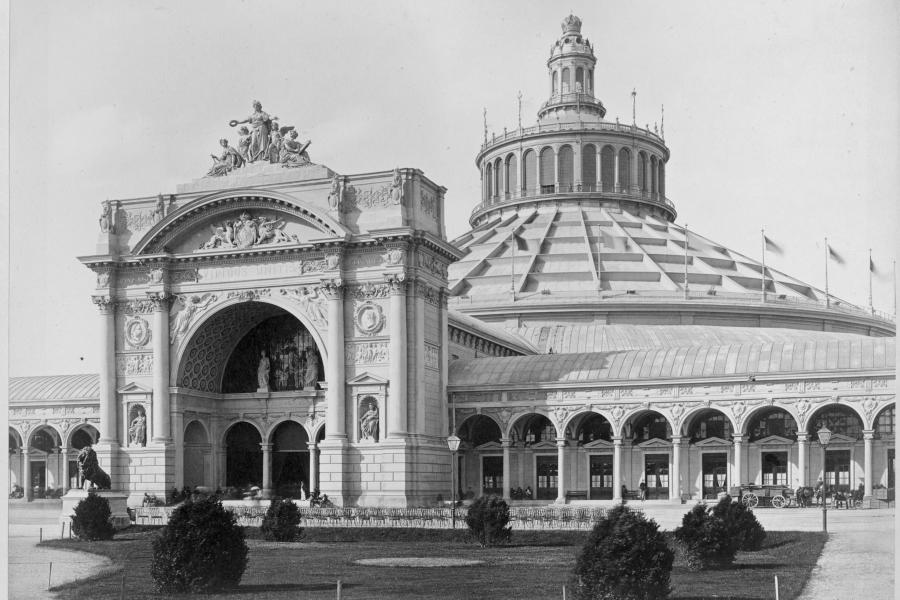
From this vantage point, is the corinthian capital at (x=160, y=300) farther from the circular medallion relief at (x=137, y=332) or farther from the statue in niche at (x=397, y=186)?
the statue in niche at (x=397, y=186)

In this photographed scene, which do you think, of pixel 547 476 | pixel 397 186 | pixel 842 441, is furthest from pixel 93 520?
pixel 842 441

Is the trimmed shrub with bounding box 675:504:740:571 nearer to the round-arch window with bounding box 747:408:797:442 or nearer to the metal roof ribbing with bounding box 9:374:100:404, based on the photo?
the round-arch window with bounding box 747:408:797:442

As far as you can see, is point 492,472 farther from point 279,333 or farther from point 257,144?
point 257,144

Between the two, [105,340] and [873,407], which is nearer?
[873,407]

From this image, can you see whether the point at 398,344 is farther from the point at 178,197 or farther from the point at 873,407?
the point at 873,407

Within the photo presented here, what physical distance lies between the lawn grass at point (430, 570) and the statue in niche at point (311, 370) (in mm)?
25140

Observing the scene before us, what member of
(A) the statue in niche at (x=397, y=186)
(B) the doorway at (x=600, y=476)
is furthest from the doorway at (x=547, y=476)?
(A) the statue in niche at (x=397, y=186)

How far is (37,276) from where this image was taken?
3662 cm

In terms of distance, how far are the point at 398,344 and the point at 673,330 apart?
3550cm

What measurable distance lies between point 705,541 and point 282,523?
776 inches

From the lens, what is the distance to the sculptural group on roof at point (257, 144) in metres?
75.4

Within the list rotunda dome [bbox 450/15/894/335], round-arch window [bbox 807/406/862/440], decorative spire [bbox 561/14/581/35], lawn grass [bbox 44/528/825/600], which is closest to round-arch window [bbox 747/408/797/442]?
round-arch window [bbox 807/406/862/440]

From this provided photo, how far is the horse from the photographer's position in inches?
2635

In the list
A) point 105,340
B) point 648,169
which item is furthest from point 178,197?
point 648,169
